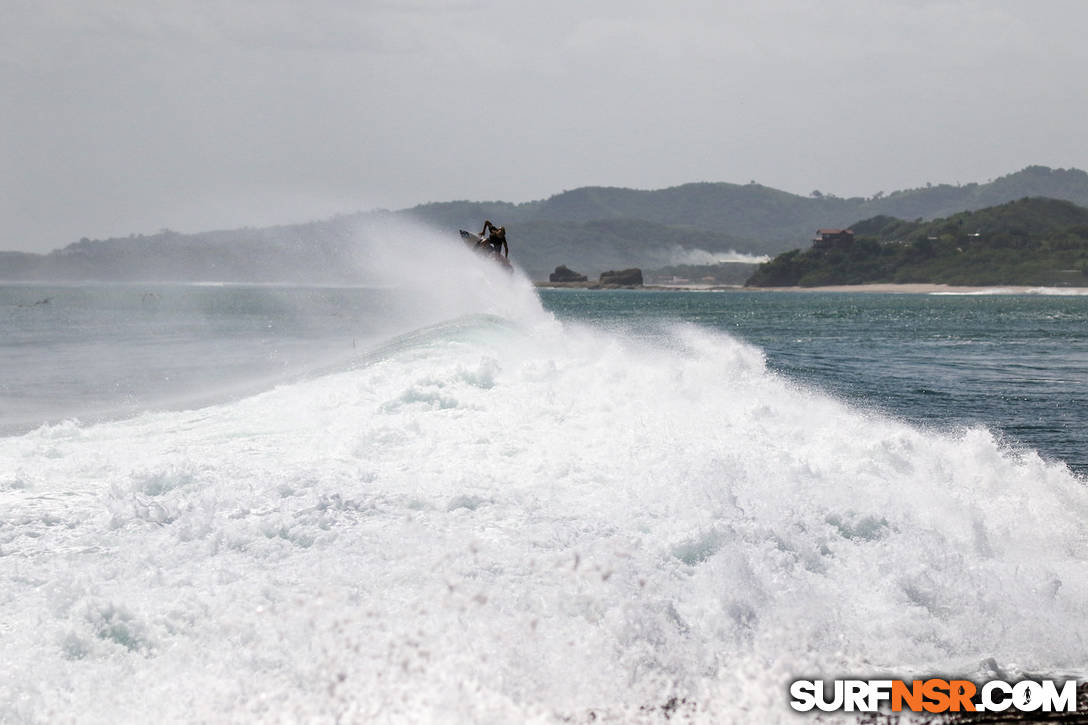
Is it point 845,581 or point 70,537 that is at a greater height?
point 70,537

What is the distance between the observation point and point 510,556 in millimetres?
6250

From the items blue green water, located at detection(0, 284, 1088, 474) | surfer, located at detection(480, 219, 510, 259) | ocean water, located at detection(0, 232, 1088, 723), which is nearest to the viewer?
ocean water, located at detection(0, 232, 1088, 723)

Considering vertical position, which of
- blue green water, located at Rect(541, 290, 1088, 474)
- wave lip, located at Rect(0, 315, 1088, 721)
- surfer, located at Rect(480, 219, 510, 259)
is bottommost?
blue green water, located at Rect(541, 290, 1088, 474)

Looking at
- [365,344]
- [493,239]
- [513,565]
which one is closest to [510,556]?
[513,565]

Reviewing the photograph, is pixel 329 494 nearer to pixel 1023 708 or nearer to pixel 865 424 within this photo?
pixel 1023 708

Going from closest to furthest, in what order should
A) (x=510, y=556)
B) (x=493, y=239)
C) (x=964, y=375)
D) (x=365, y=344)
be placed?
(x=510, y=556) < (x=964, y=375) < (x=365, y=344) < (x=493, y=239)

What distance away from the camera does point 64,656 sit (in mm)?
4852

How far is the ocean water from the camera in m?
4.83

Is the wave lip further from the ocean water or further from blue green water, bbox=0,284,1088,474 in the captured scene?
blue green water, bbox=0,284,1088,474

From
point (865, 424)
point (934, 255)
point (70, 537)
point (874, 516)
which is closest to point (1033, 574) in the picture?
point (874, 516)

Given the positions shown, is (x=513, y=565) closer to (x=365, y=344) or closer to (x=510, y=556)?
(x=510, y=556)

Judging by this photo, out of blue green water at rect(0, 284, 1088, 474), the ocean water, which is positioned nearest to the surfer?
blue green water at rect(0, 284, 1088, 474)

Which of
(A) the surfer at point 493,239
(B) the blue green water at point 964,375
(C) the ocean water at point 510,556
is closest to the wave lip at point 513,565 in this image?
(C) the ocean water at point 510,556

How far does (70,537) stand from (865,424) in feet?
30.6
